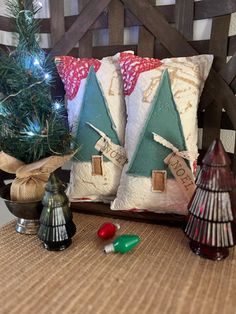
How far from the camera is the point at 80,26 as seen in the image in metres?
0.90

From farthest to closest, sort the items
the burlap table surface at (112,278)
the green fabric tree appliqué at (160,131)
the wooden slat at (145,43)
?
1. the wooden slat at (145,43)
2. the green fabric tree appliqué at (160,131)
3. the burlap table surface at (112,278)

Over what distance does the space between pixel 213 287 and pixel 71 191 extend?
47 cm

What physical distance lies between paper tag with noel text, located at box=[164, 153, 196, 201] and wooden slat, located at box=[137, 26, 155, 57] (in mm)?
319

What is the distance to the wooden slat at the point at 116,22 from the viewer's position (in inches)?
33.5

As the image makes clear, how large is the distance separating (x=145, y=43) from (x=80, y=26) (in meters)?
0.22

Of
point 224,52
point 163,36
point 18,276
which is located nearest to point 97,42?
point 163,36

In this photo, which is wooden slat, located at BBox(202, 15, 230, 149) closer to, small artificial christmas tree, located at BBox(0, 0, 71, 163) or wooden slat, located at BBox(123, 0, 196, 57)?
wooden slat, located at BBox(123, 0, 196, 57)

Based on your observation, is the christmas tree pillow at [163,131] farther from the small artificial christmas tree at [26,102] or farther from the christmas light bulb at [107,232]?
the small artificial christmas tree at [26,102]

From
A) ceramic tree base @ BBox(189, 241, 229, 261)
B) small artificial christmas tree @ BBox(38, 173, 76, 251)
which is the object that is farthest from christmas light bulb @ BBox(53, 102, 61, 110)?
ceramic tree base @ BBox(189, 241, 229, 261)

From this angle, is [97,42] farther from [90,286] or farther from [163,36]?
[90,286]

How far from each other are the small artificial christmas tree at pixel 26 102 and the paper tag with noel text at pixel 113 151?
0.09 m

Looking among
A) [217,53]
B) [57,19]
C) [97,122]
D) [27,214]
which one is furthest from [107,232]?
[57,19]

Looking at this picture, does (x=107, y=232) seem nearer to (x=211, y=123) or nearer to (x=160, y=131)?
(x=160, y=131)

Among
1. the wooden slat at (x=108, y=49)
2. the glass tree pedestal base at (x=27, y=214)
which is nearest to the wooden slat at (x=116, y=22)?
the wooden slat at (x=108, y=49)
